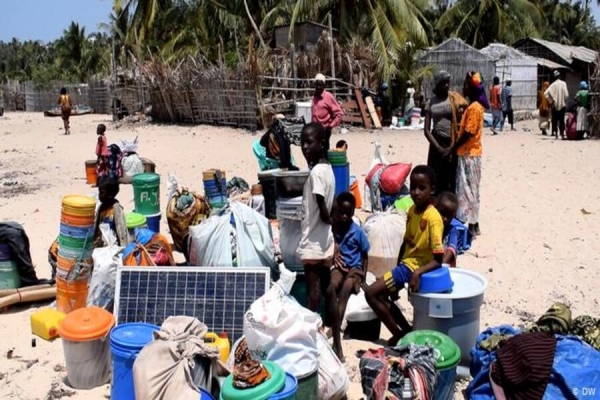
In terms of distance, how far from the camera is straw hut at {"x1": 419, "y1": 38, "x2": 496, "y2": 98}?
21.4m

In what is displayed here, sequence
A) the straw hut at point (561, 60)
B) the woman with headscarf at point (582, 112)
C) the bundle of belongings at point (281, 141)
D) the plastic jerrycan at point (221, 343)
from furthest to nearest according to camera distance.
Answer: the straw hut at point (561, 60), the woman with headscarf at point (582, 112), the bundle of belongings at point (281, 141), the plastic jerrycan at point (221, 343)

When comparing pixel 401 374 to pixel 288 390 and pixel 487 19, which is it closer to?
pixel 288 390

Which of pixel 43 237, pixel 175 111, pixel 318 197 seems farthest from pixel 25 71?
pixel 318 197

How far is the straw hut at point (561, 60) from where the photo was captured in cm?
2484

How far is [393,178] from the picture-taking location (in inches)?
280

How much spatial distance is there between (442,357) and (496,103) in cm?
1487

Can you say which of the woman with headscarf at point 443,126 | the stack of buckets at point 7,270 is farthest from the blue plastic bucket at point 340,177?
the stack of buckets at point 7,270

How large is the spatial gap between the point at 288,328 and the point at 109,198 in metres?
2.42

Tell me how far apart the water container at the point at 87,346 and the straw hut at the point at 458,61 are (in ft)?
61.6

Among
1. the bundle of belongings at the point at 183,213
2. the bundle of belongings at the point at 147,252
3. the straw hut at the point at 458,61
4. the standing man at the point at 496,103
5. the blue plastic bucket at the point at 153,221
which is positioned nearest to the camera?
the bundle of belongings at the point at 147,252

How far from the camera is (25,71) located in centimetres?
5534

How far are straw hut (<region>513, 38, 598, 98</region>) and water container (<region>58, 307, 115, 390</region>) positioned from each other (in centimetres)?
2401

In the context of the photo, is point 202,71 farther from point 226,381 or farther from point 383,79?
point 226,381

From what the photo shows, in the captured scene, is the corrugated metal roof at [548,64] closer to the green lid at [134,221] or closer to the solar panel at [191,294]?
the green lid at [134,221]
